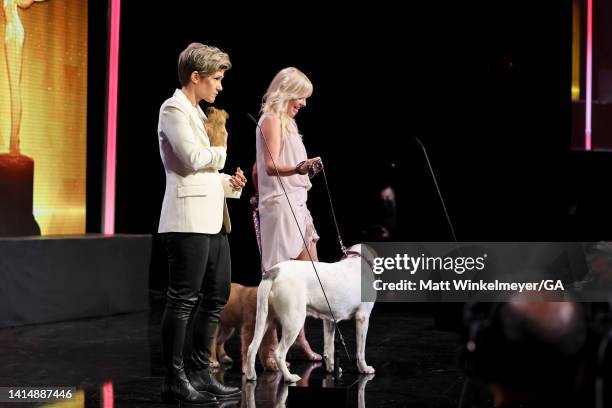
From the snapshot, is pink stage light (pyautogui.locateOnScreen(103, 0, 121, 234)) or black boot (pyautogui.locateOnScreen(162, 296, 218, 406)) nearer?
black boot (pyautogui.locateOnScreen(162, 296, 218, 406))

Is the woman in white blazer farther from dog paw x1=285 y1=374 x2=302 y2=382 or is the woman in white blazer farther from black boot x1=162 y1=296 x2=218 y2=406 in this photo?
dog paw x1=285 y1=374 x2=302 y2=382

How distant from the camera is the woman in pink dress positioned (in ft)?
14.2

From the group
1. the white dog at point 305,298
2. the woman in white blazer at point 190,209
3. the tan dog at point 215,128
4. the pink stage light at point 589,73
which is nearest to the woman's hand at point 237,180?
the woman in white blazer at point 190,209

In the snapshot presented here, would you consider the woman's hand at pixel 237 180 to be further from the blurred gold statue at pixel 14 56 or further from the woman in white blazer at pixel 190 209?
the blurred gold statue at pixel 14 56

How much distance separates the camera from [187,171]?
343 cm

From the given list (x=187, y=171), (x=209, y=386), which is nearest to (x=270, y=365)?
(x=209, y=386)

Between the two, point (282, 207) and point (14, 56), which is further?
point (14, 56)

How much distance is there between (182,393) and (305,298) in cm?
76

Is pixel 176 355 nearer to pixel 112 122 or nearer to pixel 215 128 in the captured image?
pixel 215 128

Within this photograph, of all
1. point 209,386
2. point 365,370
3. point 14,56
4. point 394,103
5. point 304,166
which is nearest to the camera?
point 209,386

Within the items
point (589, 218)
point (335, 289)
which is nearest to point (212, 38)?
point (589, 218)

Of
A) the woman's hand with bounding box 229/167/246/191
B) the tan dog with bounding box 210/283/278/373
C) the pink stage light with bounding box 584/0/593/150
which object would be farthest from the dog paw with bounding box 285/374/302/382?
the pink stage light with bounding box 584/0/593/150

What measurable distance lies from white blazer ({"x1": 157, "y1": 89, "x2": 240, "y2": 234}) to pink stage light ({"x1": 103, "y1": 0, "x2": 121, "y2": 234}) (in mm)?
3962

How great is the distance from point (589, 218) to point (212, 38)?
11.6 feet
